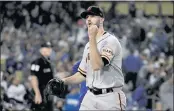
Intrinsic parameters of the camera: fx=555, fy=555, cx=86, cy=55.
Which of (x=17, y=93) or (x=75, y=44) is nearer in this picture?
(x=17, y=93)

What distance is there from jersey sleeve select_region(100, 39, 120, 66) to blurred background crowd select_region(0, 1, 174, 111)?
21.6 ft

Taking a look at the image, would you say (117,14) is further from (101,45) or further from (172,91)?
(101,45)

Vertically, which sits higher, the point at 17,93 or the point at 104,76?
the point at 104,76

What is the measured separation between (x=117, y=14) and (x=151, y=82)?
650 cm

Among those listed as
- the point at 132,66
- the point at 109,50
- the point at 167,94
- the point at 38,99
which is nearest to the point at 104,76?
the point at 109,50

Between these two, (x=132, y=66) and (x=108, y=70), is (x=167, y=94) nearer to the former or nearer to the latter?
(x=132, y=66)

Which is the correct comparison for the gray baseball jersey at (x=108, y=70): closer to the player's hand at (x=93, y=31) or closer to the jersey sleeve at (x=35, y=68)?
the player's hand at (x=93, y=31)

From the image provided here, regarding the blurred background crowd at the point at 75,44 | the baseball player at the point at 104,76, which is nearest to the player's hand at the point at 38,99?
the blurred background crowd at the point at 75,44

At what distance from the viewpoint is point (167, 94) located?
12.3 metres

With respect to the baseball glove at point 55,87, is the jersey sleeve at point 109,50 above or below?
above

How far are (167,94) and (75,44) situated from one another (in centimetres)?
663

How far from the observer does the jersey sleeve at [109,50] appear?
539cm

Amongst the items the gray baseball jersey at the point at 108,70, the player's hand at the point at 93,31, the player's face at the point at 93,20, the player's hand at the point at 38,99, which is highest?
the player's face at the point at 93,20

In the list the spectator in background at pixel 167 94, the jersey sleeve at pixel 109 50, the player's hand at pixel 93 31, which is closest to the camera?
the player's hand at pixel 93 31
